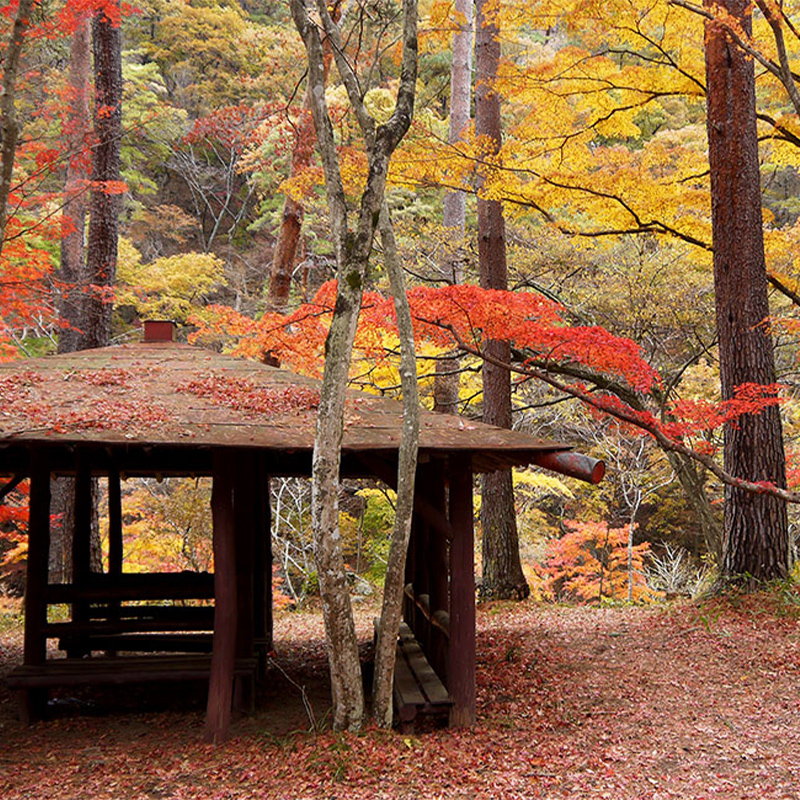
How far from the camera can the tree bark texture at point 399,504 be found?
5.43 metres

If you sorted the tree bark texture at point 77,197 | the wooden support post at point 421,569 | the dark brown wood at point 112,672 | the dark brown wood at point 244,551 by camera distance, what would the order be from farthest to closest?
the tree bark texture at point 77,197 → the wooden support post at point 421,569 → the dark brown wood at point 244,551 → the dark brown wood at point 112,672

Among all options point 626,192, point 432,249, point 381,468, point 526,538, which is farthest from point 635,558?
point 381,468

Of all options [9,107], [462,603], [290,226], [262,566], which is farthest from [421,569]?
[9,107]

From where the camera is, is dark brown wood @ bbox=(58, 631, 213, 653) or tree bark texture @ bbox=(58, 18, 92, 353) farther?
tree bark texture @ bbox=(58, 18, 92, 353)

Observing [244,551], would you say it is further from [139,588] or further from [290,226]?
[290,226]

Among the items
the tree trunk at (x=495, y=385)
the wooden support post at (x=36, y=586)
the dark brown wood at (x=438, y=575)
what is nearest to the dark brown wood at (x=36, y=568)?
the wooden support post at (x=36, y=586)

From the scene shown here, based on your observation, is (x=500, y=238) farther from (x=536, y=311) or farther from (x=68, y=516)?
(x=68, y=516)

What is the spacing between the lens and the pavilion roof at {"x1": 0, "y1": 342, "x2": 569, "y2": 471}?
552 centimetres

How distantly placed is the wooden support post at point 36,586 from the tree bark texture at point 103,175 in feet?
15.6

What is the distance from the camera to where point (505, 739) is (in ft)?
18.7

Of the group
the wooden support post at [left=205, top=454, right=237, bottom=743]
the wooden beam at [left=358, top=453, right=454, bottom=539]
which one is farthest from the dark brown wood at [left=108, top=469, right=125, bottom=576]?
the wooden beam at [left=358, top=453, right=454, bottom=539]

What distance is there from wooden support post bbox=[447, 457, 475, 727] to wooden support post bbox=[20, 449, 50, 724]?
3.68m

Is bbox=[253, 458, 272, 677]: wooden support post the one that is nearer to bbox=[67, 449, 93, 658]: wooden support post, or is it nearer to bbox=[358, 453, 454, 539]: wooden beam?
bbox=[67, 449, 93, 658]: wooden support post

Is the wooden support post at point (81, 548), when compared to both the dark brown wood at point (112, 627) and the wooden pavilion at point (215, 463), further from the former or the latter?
the dark brown wood at point (112, 627)
